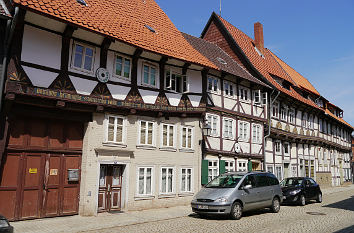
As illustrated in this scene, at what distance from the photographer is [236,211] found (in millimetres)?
11891

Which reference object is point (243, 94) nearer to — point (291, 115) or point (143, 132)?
point (291, 115)

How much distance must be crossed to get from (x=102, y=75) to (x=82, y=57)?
1.06m

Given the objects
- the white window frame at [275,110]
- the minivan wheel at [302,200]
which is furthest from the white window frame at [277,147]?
the minivan wheel at [302,200]

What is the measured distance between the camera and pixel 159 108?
589 inches

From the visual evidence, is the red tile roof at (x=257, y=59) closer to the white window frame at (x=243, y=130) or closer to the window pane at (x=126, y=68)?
the white window frame at (x=243, y=130)

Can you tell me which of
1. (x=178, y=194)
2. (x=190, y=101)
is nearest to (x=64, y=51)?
(x=190, y=101)

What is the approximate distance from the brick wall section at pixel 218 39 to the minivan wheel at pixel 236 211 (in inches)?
596

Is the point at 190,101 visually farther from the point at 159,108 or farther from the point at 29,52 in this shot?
the point at 29,52

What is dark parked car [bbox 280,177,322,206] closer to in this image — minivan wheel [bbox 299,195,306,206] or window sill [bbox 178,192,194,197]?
minivan wheel [bbox 299,195,306,206]

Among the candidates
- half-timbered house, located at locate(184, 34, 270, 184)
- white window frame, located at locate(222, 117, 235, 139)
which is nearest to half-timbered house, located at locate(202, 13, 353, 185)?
half-timbered house, located at locate(184, 34, 270, 184)

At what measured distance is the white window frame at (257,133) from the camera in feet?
72.2

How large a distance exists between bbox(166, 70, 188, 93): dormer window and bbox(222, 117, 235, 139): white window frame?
4.12 m

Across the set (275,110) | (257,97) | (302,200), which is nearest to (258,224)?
(302,200)

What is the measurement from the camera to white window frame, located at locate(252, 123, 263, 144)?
22.0 m
